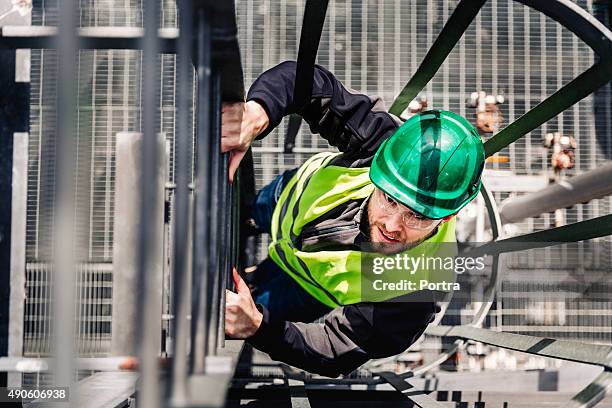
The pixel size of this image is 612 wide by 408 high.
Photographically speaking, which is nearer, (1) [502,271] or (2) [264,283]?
(2) [264,283]

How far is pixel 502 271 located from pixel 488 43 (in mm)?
786

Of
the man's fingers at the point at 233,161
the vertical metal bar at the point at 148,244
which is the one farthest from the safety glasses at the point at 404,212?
the vertical metal bar at the point at 148,244

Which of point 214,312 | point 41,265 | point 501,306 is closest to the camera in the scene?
point 214,312

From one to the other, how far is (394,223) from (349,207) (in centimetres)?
20

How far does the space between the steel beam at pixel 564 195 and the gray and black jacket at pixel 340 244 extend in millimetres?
368

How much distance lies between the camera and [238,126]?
2.84ft

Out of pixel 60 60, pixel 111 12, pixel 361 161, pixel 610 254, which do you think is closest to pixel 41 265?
pixel 111 12

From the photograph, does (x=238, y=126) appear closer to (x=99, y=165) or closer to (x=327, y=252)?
(x=327, y=252)

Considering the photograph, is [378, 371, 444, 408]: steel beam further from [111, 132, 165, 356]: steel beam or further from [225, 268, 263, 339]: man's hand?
[111, 132, 165, 356]: steel beam

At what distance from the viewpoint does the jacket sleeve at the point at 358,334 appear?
1.25 metres

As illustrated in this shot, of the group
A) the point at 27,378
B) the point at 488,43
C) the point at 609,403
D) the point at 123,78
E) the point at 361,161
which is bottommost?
the point at 27,378

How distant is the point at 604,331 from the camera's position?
2393mm

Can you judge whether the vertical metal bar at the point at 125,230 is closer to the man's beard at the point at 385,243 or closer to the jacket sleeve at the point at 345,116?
the jacket sleeve at the point at 345,116

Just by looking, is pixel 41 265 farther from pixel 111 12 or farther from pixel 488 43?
pixel 488 43
